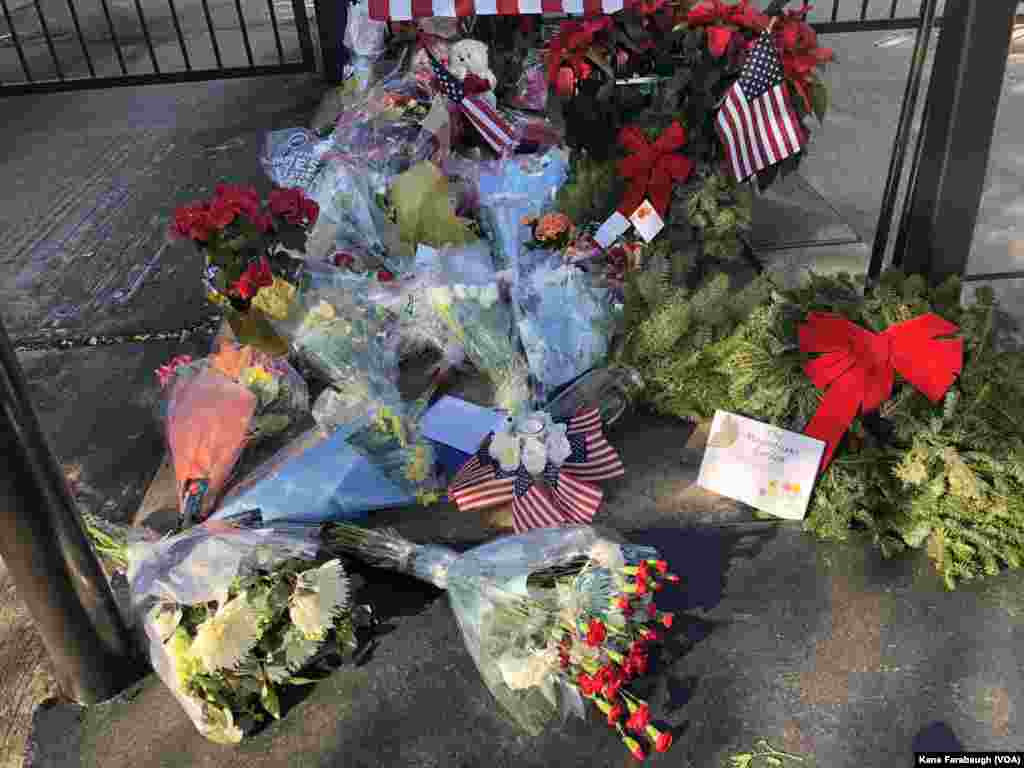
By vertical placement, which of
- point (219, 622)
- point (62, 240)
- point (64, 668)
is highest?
point (219, 622)

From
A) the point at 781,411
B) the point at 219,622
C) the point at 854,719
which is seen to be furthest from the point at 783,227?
the point at 219,622

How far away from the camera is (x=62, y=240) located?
4.64 m

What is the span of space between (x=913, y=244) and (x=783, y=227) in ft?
4.23

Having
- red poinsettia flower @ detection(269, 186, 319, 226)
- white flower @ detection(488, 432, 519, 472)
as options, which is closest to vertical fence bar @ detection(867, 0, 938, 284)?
white flower @ detection(488, 432, 519, 472)

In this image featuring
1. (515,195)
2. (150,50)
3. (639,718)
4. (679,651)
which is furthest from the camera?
(150,50)

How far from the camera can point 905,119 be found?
267 cm

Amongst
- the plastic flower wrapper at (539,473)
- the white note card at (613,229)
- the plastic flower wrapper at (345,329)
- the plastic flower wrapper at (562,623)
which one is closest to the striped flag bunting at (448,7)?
the white note card at (613,229)

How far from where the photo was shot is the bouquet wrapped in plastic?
2.57 m

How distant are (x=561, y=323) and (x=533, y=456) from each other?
64cm

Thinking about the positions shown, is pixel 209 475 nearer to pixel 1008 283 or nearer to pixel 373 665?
pixel 373 665

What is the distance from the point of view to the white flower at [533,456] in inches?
101

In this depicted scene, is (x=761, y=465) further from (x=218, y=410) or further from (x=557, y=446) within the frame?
(x=218, y=410)

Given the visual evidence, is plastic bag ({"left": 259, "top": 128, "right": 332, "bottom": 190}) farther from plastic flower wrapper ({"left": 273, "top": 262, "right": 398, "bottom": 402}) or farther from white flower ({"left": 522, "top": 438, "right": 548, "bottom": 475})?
white flower ({"left": 522, "top": 438, "right": 548, "bottom": 475})

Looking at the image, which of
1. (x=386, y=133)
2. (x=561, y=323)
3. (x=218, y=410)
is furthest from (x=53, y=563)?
(x=386, y=133)
